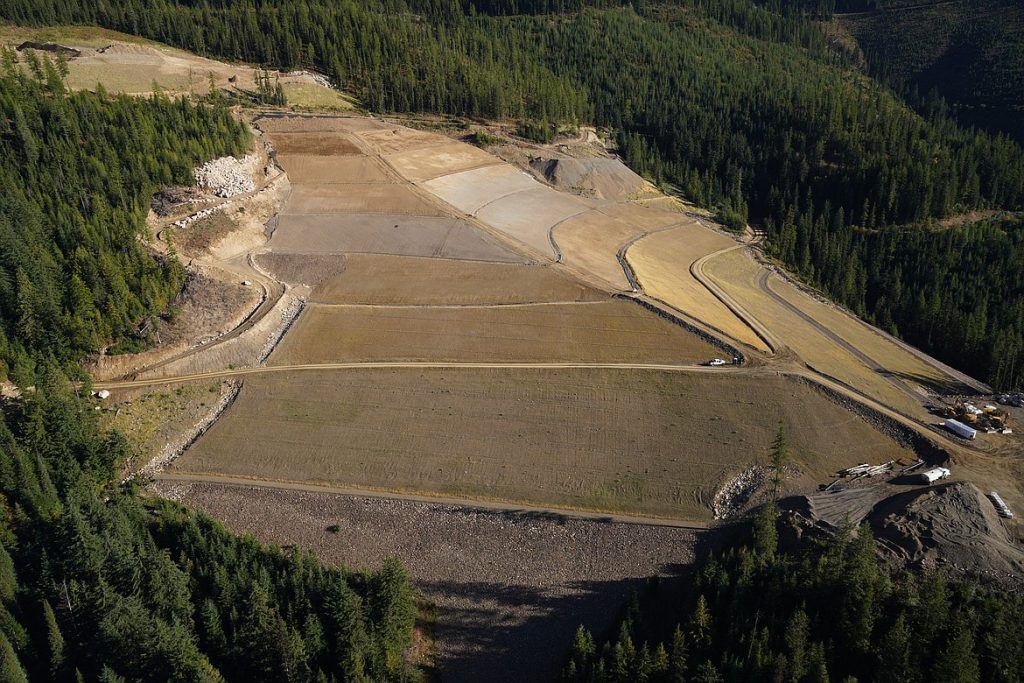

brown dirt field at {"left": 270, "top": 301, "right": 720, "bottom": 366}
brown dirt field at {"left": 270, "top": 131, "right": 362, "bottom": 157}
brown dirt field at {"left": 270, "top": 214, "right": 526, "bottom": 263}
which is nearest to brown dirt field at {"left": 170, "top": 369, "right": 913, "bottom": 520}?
brown dirt field at {"left": 270, "top": 301, "right": 720, "bottom": 366}

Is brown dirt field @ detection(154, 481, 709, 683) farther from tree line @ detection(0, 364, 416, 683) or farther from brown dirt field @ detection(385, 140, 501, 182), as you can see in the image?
brown dirt field @ detection(385, 140, 501, 182)

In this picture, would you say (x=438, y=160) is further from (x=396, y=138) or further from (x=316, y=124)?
(x=316, y=124)

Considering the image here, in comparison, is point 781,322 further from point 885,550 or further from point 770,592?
point 770,592

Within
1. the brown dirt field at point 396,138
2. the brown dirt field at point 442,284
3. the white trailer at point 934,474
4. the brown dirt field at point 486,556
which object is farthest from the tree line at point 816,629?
the brown dirt field at point 396,138

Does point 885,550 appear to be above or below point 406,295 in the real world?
below

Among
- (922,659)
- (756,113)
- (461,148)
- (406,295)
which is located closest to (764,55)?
(756,113)

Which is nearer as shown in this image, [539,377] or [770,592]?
[770,592]

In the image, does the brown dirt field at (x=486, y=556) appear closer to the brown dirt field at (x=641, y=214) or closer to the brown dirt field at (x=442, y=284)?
the brown dirt field at (x=442, y=284)

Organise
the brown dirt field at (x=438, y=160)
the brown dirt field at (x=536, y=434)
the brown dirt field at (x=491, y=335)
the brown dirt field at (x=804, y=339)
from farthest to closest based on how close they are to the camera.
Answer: the brown dirt field at (x=438, y=160) < the brown dirt field at (x=491, y=335) < the brown dirt field at (x=804, y=339) < the brown dirt field at (x=536, y=434)

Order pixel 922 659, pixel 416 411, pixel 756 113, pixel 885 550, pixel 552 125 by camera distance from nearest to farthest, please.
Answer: pixel 922 659, pixel 885 550, pixel 416 411, pixel 552 125, pixel 756 113
